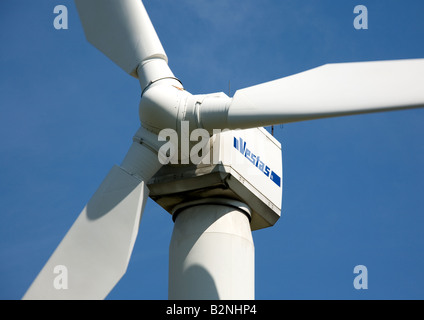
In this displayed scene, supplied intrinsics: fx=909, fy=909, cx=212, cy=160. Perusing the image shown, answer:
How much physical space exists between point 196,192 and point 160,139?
0.96 m

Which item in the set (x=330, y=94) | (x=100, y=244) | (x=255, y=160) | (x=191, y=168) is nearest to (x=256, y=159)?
(x=255, y=160)

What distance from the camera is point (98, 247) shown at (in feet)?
40.8

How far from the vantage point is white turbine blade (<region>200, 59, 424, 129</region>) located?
1138 cm

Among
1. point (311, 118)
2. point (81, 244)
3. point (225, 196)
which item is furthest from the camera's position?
point (225, 196)

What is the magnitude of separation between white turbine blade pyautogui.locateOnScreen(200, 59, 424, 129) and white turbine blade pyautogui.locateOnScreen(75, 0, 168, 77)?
2037 mm

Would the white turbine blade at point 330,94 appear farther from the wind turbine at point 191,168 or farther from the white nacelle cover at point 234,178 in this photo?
the white nacelle cover at point 234,178

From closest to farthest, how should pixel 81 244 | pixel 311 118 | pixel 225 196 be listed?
pixel 311 118
pixel 81 244
pixel 225 196

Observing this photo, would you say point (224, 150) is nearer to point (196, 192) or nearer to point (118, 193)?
point (196, 192)

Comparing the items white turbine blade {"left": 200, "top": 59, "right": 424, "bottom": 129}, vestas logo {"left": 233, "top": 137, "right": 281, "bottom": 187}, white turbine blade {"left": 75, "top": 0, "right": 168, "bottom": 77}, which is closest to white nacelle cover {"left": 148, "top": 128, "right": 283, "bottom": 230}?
vestas logo {"left": 233, "top": 137, "right": 281, "bottom": 187}

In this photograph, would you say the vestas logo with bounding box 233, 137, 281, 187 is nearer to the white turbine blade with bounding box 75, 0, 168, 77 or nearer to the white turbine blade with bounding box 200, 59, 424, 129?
the white turbine blade with bounding box 200, 59, 424, 129

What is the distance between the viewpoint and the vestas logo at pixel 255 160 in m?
13.3

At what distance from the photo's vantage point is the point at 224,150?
1308 centimetres

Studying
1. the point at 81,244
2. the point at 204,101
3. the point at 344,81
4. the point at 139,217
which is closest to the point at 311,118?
the point at 344,81

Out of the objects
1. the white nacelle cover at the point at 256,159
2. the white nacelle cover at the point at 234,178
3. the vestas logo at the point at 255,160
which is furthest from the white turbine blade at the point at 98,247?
the vestas logo at the point at 255,160
